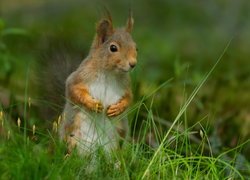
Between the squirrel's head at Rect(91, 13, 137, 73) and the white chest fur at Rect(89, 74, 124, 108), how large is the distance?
2.3 inches

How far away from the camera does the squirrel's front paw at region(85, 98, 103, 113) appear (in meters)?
4.82

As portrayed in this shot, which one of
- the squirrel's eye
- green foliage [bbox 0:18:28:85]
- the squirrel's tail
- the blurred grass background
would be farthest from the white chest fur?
green foliage [bbox 0:18:28:85]

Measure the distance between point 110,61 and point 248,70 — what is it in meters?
3.45

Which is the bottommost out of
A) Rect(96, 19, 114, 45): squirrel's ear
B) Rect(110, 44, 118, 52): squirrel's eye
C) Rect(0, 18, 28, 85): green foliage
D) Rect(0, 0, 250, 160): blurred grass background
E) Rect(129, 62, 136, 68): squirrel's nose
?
Rect(0, 0, 250, 160): blurred grass background

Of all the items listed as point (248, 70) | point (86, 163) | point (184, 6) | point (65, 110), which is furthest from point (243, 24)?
point (86, 163)

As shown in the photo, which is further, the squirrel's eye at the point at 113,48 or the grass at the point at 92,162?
the squirrel's eye at the point at 113,48

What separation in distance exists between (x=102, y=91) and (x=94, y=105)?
0.11 metres

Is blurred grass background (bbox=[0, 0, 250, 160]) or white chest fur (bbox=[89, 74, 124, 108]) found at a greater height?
white chest fur (bbox=[89, 74, 124, 108])

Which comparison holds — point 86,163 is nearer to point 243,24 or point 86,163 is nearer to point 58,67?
point 58,67

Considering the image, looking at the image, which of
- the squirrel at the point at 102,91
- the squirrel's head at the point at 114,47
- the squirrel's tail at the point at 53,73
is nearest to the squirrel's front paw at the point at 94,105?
the squirrel at the point at 102,91

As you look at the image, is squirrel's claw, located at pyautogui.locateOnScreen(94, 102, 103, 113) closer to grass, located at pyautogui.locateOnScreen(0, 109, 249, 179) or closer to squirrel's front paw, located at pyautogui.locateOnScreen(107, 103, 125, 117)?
squirrel's front paw, located at pyautogui.locateOnScreen(107, 103, 125, 117)

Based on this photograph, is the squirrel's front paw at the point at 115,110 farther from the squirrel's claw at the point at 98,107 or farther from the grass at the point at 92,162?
the grass at the point at 92,162

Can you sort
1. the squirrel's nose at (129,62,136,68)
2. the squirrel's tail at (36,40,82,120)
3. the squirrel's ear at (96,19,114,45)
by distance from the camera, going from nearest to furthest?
the squirrel's nose at (129,62,136,68) < the squirrel's ear at (96,19,114,45) < the squirrel's tail at (36,40,82,120)

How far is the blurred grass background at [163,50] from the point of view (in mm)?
6008
